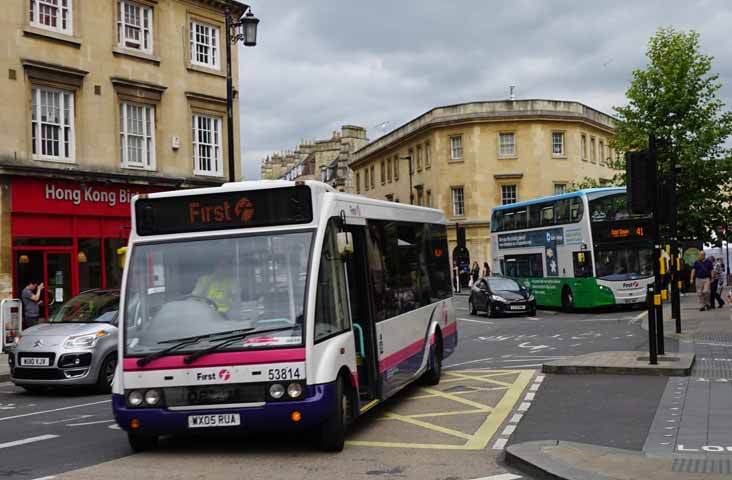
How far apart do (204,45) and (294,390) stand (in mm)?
25573

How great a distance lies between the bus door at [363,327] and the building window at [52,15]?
19142mm

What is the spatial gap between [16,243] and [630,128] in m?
27.6

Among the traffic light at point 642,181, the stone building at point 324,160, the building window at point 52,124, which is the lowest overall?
the traffic light at point 642,181

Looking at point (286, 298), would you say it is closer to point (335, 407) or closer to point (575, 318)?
point (335, 407)

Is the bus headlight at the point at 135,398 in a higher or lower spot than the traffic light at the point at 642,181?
lower

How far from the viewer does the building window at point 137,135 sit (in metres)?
28.8

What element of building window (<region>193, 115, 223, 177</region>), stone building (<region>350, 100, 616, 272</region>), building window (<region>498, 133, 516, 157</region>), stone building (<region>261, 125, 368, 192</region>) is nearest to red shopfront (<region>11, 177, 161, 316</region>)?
building window (<region>193, 115, 223, 177</region>)

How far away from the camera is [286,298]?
861 centimetres

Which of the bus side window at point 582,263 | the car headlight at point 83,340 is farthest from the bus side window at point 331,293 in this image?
the bus side window at point 582,263

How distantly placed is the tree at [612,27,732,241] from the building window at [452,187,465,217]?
2052 cm

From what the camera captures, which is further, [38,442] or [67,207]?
[67,207]

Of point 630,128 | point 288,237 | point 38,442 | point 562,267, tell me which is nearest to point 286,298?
point 288,237

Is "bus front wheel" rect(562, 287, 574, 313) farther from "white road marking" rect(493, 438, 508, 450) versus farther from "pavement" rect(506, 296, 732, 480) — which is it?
"white road marking" rect(493, 438, 508, 450)

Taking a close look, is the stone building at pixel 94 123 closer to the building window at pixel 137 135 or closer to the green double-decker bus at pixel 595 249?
the building window at pixel 137 135
